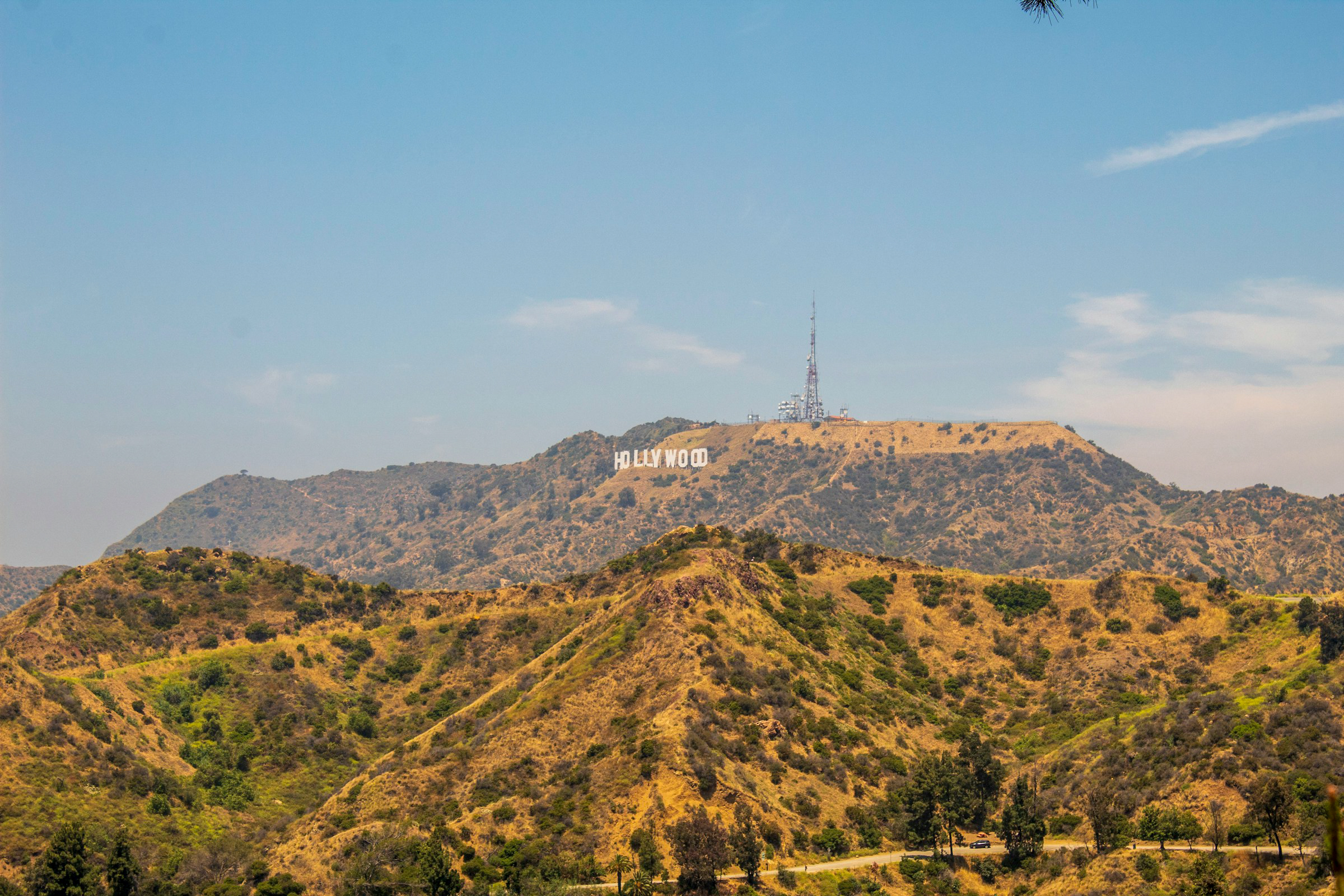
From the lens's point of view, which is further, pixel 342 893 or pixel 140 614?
pixel 140 614

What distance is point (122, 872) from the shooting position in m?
81.1

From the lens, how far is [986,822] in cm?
9088

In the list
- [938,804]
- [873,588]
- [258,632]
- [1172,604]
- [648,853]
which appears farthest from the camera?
A: [258,632]

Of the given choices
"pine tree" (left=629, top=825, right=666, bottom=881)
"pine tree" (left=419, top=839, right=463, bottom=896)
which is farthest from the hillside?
"pine tree" (left=419, top=839, right=463, bottom=896)

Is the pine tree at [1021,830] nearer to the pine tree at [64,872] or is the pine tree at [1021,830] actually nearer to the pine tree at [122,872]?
the pine tree at [122,872]

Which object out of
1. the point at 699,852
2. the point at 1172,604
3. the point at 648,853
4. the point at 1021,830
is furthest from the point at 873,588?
the point at 699,852

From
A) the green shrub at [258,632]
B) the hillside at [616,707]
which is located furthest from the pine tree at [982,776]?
the green shrub at [258,632]

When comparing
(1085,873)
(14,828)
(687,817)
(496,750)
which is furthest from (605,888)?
(14,828)

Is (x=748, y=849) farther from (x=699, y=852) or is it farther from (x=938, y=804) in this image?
(x=938, y=804)

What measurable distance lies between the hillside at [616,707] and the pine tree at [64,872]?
17.1 feet

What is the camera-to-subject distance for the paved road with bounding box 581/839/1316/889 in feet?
231

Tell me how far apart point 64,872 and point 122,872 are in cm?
406

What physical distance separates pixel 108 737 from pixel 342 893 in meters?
45.6

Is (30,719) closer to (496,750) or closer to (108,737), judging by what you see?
(108,737)
